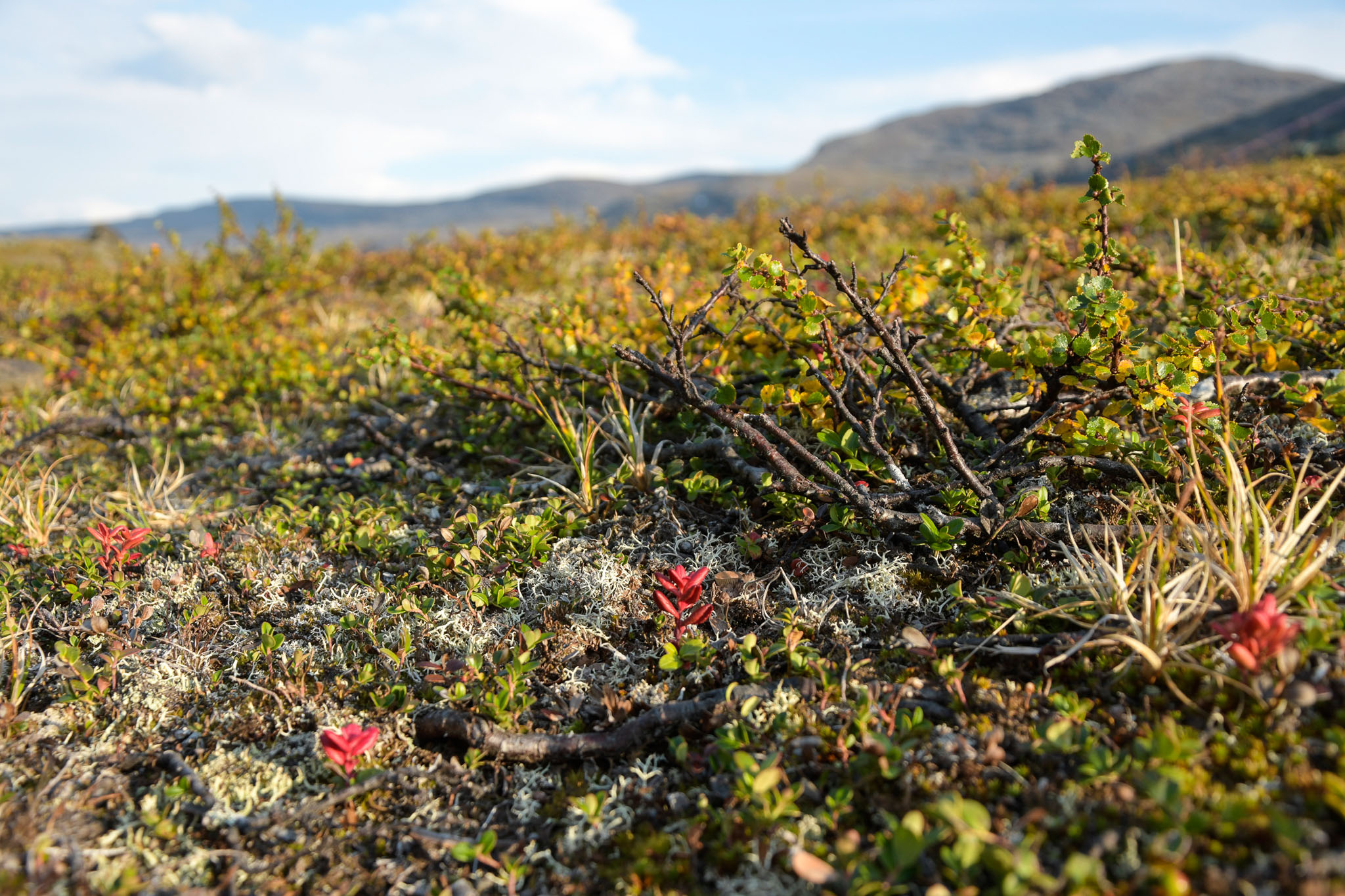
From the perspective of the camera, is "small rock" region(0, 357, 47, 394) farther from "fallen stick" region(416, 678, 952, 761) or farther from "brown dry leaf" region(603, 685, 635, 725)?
"brown dry leaf" region(603, 685, 635, 725)

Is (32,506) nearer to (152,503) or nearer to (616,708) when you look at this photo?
(152,503)

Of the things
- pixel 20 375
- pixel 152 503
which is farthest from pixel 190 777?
pixel 20 375

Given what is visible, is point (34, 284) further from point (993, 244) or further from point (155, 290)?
point (993, 244)

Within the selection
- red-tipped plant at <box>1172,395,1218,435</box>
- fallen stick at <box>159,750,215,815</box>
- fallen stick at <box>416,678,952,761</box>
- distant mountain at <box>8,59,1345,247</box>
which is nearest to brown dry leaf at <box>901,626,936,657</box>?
fallen stick at <box>416,678,952,761</box>

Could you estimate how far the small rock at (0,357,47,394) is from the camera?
6.44 meters

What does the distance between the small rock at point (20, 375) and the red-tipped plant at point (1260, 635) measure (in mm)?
8012

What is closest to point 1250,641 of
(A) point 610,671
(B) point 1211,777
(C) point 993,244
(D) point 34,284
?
(B) point 1211,777

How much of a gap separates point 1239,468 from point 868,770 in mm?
1889

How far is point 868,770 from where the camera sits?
189 centimetres

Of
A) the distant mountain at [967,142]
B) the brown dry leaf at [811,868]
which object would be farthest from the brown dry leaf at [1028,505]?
the distant mountain at [967,142]

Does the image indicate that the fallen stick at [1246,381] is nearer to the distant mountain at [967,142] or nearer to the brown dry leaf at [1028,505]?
the brown dry leaf at [1028,505]

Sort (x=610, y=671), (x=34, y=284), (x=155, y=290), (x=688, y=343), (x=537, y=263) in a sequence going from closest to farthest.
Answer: (x=610, y=671) → (x=688, y=343) → (x=155, y=290) → (x=537, y=263) → (x=34, y=284)

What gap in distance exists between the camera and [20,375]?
6.93 metres

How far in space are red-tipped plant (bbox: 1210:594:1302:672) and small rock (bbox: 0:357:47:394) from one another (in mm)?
8012
